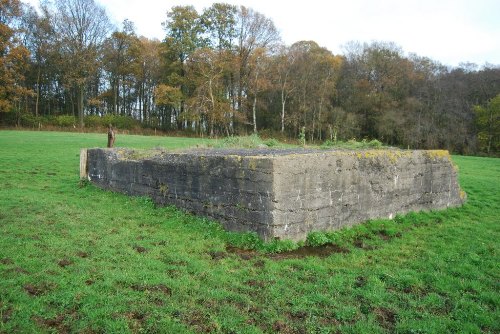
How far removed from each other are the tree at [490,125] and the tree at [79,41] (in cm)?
4758

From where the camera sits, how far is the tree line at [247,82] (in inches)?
1713

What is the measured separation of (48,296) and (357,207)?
21.4 feet

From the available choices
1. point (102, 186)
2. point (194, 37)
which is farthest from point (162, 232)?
point (194, 37)

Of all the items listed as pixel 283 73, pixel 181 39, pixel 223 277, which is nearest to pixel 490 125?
pixel 283 73

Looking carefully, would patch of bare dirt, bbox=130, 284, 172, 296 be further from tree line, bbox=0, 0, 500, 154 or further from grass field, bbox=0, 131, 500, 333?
tree line, bbox=0, 0, 500, 154

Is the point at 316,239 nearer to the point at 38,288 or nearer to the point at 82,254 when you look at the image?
the point at 82,254

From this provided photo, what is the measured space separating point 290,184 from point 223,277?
2.41 meters

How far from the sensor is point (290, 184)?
703 centimetres

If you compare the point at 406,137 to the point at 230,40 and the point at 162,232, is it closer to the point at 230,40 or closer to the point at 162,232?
the point at 230,40

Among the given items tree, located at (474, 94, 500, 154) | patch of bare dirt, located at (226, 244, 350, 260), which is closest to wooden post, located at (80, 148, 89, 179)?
patch of bare dirt, located at (226, 244, 350, 260)

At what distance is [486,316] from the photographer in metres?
4.40

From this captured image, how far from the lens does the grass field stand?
13.7 feet

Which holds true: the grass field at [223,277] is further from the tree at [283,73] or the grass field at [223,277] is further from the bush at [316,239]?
the tree at [283,73]

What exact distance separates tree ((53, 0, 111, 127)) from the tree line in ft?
0.39
